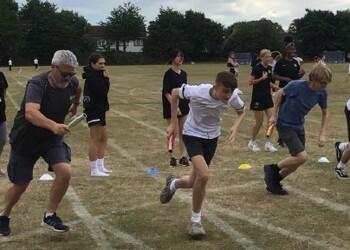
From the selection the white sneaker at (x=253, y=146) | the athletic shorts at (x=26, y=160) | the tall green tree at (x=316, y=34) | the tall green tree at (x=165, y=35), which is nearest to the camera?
the athletic shorts at (x=26, y=160)

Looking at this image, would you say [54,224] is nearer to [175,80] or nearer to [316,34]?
[175,80]

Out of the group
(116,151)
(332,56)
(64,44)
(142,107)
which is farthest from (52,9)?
(116,151)

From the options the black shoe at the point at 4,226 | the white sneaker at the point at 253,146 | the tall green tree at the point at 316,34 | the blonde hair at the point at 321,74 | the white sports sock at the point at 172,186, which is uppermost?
the tall green tree at the point at 316,34

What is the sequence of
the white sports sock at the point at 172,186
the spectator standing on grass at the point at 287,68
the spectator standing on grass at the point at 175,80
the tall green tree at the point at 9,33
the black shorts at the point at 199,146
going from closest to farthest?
1. the black shorts at the point at 199,146
2. the white sports sock at the point at 172,186
3. the spectator standing on grass at the point at 175,80
4. the spectator standing on grass at the point at 287,68
5. the tall green tree at the point at 9,33

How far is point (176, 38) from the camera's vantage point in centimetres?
10819

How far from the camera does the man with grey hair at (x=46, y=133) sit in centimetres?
511

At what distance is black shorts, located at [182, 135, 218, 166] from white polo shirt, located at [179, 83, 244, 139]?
0.04 metres

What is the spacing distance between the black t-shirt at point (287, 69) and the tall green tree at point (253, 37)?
97.9m

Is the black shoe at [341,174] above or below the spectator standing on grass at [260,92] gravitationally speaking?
below

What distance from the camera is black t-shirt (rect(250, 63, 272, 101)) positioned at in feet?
35.9

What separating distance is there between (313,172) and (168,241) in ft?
13.1

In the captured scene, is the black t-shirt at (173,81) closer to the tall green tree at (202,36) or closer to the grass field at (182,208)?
the grass field at (182,208)

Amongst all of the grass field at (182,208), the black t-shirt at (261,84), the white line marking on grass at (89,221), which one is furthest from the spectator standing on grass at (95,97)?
the black t-shirt at (261,84)

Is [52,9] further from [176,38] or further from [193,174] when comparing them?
[193,174]
